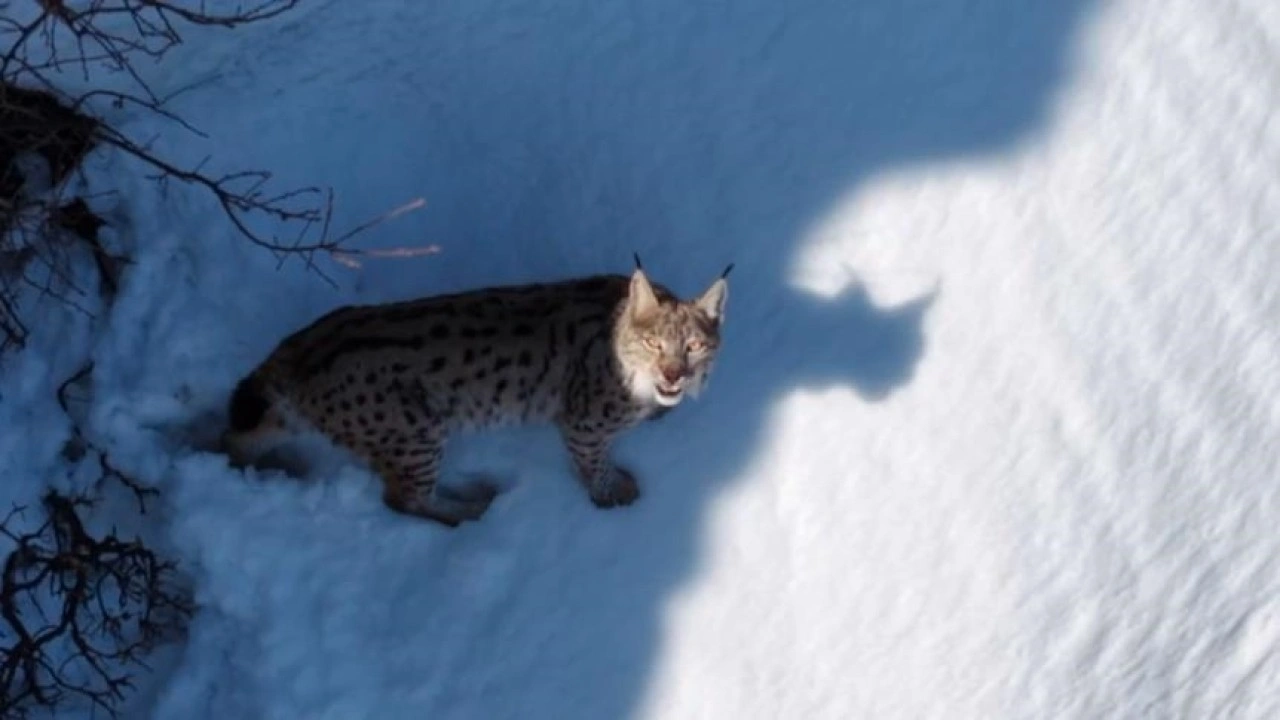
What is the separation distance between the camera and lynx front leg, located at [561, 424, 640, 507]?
676 centimetres

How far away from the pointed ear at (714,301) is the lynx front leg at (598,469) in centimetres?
64

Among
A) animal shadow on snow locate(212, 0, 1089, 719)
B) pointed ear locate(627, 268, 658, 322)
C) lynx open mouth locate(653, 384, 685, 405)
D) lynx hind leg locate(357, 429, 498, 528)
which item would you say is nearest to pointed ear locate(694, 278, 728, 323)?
pointed ear locate(627, 268, 658, 322)

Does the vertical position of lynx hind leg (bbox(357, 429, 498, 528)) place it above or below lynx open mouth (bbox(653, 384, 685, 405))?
below

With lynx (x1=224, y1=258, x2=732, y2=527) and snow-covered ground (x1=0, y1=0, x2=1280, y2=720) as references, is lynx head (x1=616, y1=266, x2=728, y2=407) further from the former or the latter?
snow-covered ground (x1=0, y1=0, x2=1280, y2=720)

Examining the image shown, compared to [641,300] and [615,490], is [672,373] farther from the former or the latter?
[615,490]

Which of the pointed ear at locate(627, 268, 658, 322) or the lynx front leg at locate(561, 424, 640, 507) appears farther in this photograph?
the lynx front leg at locate(561, 424, 640, 507)

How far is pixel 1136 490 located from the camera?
665cm

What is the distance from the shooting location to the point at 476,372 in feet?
21.5

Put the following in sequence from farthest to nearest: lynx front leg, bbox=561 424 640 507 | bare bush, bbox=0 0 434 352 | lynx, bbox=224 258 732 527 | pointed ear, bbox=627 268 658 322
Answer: bare bush, bbox=0 0 434 352 → lynx front leg, bbox=561 424 640 507 → lynx, bbox=224 258 732 527 → pointed ear, bbox=627 268 658 322

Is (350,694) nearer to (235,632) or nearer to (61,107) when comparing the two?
(235,632)

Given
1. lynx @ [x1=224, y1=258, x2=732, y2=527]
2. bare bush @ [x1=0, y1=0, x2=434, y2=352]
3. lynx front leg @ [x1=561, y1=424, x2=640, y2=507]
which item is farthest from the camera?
bare bush @ [x1=0, y1=0, x2=434, y2=352]

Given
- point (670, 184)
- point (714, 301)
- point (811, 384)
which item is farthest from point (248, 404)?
point (811, 384)

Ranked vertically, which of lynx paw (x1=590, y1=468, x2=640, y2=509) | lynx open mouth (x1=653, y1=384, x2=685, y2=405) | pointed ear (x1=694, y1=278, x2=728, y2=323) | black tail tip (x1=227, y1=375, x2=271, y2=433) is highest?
pointed ear (x1=694, y1=278, x2=728, y2=323)

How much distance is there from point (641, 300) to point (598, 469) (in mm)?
825
